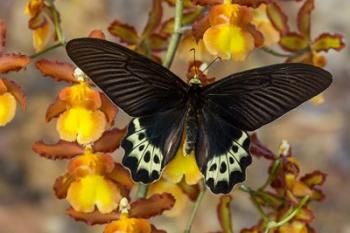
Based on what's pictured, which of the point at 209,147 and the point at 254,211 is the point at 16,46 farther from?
the point at 209,147

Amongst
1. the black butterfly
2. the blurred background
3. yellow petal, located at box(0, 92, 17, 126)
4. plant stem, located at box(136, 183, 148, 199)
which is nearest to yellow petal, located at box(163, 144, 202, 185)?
the black butterfly

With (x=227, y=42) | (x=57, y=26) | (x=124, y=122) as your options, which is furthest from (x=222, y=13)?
(x=124, y=122)

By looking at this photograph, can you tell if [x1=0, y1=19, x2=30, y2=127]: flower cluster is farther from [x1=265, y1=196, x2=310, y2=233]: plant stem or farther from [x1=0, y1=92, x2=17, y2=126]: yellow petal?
[x1=265, y1=196, x2=310, y2=233]: plant stem

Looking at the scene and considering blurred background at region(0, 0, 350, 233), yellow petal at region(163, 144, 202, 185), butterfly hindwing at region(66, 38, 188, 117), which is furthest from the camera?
blurred background at region(0, 0, 350, 233)

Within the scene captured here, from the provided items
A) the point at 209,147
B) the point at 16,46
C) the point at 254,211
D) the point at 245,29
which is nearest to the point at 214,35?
the point at 245,29

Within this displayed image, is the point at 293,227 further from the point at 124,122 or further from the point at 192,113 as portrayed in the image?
the point at 124,122

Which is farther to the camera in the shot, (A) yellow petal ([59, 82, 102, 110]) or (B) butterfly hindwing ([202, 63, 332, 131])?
(A) yellow petal ([59, 82, 102, 110])

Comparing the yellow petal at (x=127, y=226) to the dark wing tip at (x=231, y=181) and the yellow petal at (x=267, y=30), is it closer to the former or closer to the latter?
the dark wing tip at (x=231, y=181)
